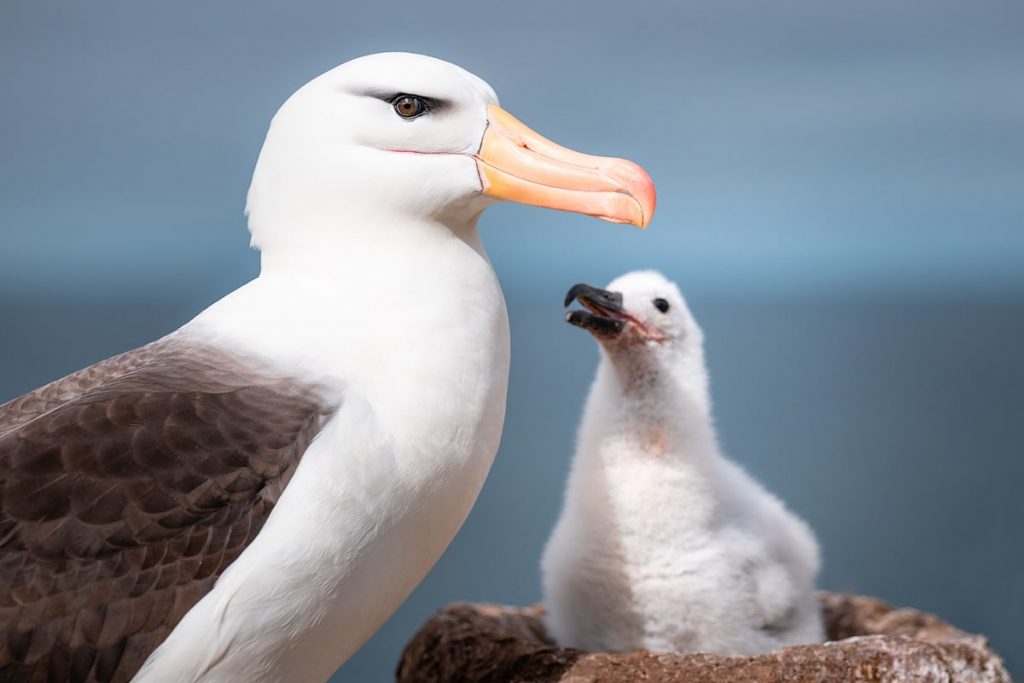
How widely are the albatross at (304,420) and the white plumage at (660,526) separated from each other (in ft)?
2.68

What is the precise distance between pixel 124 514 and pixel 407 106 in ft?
2.62

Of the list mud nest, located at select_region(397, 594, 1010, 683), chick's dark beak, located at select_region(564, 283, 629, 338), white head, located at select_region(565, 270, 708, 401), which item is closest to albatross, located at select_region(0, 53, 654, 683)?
mud nest, located at select_region(397, 594, 1010, 683)

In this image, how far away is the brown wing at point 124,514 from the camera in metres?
1.67

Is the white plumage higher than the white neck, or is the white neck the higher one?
the white neck

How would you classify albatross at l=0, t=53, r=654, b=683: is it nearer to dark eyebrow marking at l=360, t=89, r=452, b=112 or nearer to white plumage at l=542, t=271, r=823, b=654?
dark eyebrow marking at l=360, t=89, r=452, b=112

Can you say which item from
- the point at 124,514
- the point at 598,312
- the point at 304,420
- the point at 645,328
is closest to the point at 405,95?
the point at 304,420

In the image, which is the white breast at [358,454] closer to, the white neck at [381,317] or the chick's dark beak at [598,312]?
the white neck at [381,317]

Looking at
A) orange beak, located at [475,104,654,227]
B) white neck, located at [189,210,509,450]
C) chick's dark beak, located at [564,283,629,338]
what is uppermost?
orange beak, located at [475,104,654,227]

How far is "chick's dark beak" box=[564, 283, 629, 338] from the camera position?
110 inches

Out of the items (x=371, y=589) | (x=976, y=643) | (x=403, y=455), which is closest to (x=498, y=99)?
(x=403, y=455)

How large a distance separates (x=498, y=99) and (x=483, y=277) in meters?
0.33

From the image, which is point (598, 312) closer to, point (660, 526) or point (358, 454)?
point (660, 526)

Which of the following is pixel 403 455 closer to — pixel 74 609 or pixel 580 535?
pixel 74 609

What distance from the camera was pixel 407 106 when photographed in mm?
1954
